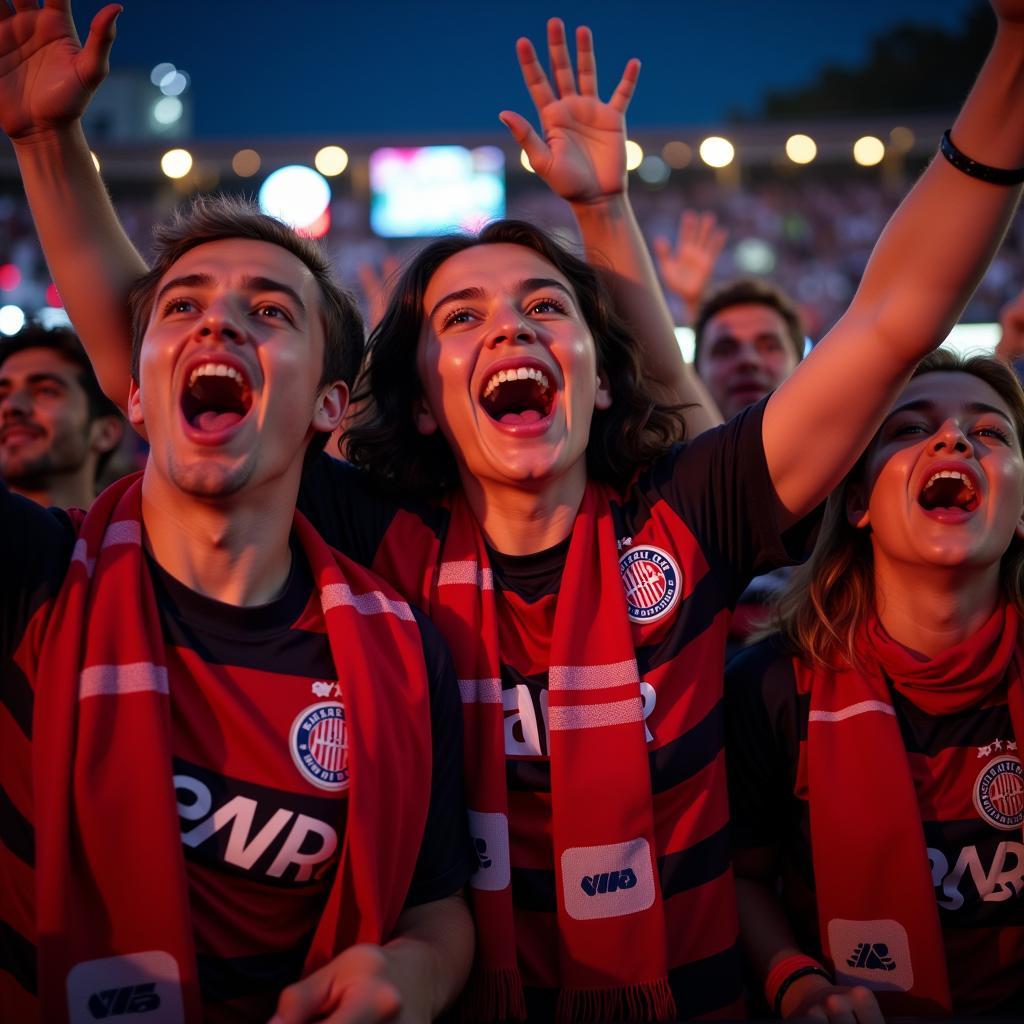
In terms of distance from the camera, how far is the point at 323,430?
2.20 metres

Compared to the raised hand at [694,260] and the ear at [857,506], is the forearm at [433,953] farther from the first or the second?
the raised hand at [694,260]

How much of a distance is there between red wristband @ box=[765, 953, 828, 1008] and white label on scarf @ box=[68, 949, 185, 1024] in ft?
3.65

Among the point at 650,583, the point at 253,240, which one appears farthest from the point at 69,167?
the point at 650,583

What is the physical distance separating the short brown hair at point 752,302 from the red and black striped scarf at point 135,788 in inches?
114

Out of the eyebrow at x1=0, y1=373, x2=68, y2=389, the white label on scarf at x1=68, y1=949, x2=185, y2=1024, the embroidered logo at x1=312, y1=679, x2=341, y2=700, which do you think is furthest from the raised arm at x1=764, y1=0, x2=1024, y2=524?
the eyebrow at x1=0, y1=373, x2=68, y2=389

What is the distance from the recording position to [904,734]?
2.31 meters

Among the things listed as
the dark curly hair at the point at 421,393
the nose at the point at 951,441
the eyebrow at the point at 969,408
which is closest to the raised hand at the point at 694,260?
the dark curly hair at the point at 421,393

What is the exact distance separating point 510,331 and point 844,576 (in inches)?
38.3

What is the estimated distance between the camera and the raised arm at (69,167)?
212 centimetres

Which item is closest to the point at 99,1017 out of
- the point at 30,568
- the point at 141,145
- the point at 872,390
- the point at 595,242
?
the point at 30,568

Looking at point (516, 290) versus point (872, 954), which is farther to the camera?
point (516, 290)

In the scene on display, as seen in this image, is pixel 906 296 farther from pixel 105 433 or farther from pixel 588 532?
A: pixel 105 433

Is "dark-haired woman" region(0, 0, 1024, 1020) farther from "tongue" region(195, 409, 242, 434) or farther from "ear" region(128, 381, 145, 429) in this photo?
"tongue" region(195, 409, 242, 434)

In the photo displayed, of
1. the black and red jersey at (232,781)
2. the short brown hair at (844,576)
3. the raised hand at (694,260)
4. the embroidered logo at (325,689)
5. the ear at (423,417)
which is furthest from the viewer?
the raised hand at (694,260)
